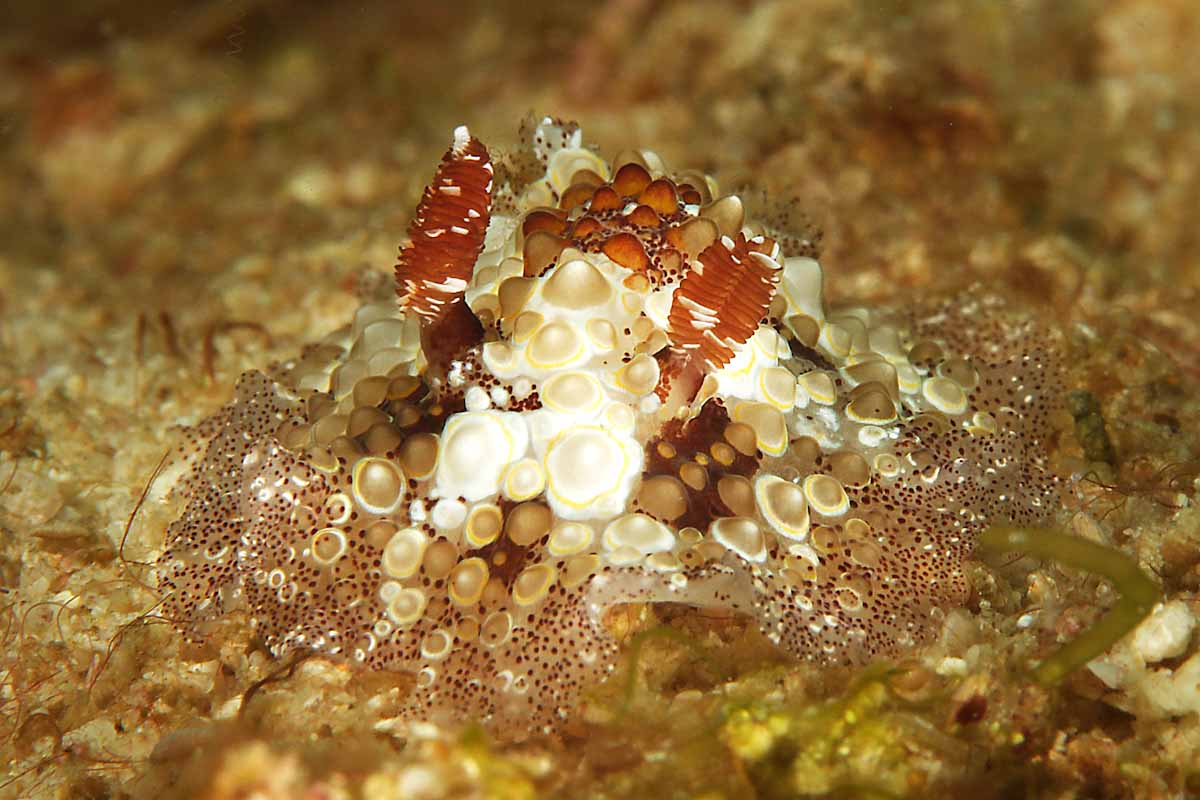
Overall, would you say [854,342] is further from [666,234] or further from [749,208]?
[666,234]

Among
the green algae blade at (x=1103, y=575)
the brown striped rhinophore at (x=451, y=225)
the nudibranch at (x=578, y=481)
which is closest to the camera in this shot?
the green algae blade at (x=1103, y=575)

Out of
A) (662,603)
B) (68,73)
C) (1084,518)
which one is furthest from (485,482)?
(68,73)

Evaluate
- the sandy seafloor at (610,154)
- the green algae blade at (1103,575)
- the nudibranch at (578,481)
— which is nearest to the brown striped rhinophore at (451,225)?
the nudibranch at (578,481)

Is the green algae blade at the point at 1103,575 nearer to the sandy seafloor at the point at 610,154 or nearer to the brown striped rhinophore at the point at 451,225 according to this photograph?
the sandy seafloor at the point at 610,154

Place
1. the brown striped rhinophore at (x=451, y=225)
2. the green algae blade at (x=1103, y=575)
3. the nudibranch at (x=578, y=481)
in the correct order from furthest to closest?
the brown striped rhinophore at (x=451, y=225) < the nudibranch at (x=578, y=481) < the green algae blade at (x=1103, y=575)

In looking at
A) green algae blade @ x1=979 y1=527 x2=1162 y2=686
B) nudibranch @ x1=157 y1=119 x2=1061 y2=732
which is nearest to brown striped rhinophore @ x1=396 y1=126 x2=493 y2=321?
nudibranch @ x1=157 y1=119 x2=1061 y2=732

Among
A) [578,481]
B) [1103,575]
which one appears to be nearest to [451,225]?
[578,481]

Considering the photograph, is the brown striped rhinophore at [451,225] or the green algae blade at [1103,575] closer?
the green algae blade at [1103,575]
